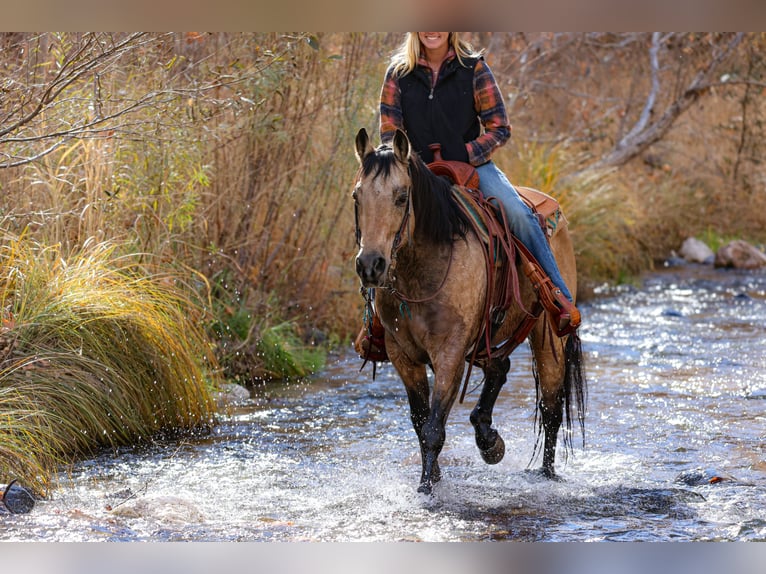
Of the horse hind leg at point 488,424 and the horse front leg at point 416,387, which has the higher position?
the horse front leg at point 416,387

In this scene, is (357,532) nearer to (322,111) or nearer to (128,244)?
(128,244)

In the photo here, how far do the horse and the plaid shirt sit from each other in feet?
1.25

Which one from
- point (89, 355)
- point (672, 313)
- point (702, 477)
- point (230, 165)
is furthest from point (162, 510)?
point (672, 313)

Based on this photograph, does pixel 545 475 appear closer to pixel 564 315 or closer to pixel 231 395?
pixel 564 315

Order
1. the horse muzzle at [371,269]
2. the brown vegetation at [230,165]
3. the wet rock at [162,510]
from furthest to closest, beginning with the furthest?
the brown vegetation at [230,165]
the wet rock at [162,510]
the horse muzzle at [371,269]

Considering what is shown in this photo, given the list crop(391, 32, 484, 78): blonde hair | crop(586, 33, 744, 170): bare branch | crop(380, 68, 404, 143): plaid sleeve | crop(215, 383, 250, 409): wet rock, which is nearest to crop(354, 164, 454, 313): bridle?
crop(380, 68, 404, 143): plaid sleeve

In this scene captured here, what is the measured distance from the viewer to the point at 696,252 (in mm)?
15906

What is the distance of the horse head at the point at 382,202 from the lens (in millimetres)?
4352

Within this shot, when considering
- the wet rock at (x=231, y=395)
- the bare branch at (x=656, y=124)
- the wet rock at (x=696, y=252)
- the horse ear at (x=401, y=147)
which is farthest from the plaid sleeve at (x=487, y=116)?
the wet rock at (x=696, y=252)

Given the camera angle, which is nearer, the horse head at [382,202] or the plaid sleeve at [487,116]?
the horse head at [382,202]

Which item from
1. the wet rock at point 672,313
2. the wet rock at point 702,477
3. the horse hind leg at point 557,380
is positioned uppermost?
the horse hind leg at point 557,380

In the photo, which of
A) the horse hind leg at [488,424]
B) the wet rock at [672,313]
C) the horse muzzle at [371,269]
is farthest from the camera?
the wet rock at [672,313]

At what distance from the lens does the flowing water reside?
184 inches

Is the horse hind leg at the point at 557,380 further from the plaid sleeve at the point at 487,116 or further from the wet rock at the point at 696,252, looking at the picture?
the wet rock at the point at 696,252
